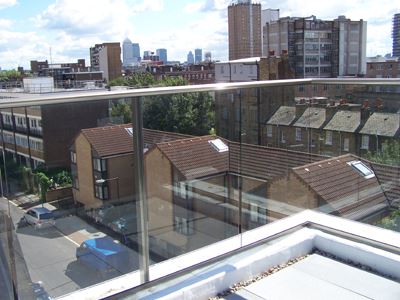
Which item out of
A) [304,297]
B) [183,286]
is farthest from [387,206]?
[183,286]

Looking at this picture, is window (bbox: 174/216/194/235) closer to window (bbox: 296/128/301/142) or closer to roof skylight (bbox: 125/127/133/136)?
roof skylight (bbox: 125/127/133/136)

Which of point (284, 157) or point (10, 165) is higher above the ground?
point (10, 165)

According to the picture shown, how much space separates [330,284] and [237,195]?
0.72 m

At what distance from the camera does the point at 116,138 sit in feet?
6.95

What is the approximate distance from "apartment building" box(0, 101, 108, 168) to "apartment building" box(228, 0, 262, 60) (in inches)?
3416

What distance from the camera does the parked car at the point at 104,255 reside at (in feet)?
6.59

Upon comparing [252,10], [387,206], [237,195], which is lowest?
[387,206]

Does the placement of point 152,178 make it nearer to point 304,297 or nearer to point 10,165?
point 10,165

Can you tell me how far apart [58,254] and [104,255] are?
24 cm

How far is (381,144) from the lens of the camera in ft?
10.3

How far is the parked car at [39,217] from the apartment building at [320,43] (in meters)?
56.7

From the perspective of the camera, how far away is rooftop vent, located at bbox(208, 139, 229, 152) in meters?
2.54

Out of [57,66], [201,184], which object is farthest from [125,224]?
[57,66]

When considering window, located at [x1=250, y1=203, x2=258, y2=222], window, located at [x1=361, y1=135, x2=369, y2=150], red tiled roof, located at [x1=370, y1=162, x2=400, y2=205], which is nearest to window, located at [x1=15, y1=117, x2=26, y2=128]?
window, located at [x1=250, y1=203, x2=258, y2=222]
